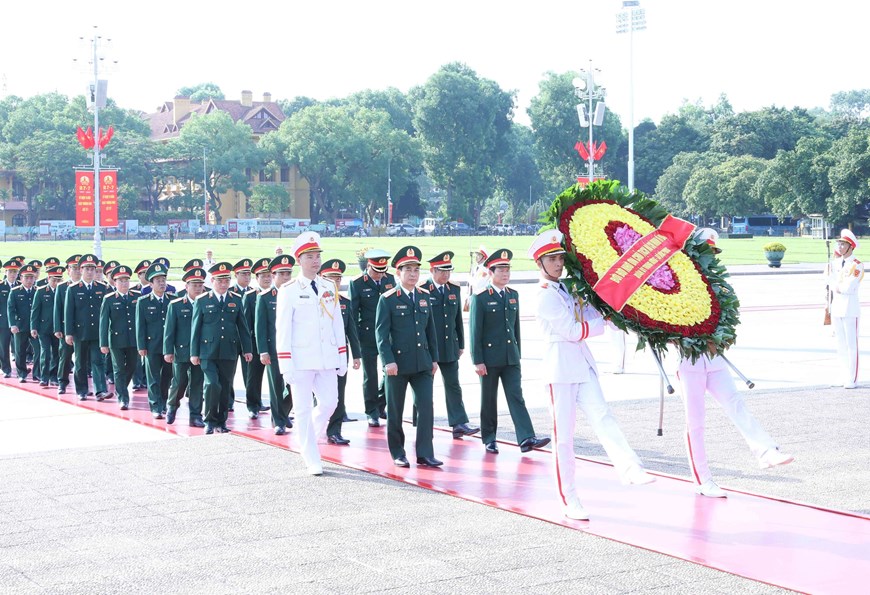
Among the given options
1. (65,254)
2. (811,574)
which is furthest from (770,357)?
(65,254)

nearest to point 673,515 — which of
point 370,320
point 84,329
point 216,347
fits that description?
point 370,320

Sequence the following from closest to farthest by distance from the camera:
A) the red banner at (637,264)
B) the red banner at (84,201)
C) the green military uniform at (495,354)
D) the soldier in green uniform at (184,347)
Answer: the red banner at (637,264), the green military uniform at (495,354), the soldier in green uniform at (184,347), the red banner at (84,201)

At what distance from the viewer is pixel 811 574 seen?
596cm

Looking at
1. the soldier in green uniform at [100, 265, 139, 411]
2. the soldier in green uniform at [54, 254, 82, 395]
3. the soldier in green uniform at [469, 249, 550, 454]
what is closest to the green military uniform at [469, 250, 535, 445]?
the soldier in green uniform at [469, 249, 550, 454]

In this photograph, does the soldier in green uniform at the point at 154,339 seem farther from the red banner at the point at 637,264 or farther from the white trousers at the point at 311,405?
the red banner at the point at 637,264

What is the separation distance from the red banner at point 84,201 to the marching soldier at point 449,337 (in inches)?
994

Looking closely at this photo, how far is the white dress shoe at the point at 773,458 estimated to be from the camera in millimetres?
7355

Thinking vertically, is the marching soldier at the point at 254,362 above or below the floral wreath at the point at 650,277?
below

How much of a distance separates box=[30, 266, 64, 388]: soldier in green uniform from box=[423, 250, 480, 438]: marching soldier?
21.8 feet

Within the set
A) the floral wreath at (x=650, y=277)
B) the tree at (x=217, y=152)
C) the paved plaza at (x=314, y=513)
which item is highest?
the tree at (x=217, y=152)

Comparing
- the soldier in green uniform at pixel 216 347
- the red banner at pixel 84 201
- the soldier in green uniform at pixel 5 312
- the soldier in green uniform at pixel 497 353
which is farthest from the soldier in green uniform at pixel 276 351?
the red banner at pixel 84 201

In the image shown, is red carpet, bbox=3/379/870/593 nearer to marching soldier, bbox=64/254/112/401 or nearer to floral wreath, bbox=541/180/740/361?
floral wreath, bbox=541/180/740/361

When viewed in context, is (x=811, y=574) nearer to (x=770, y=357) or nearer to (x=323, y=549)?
(x=323, y=549)

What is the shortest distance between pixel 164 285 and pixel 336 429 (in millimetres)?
3566
